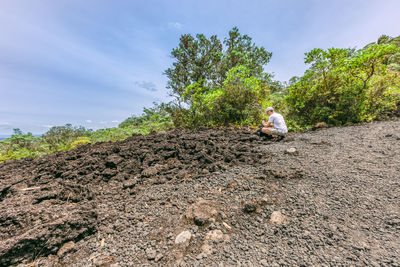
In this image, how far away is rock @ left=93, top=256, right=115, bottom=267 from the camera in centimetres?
149

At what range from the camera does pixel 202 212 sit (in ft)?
6.40

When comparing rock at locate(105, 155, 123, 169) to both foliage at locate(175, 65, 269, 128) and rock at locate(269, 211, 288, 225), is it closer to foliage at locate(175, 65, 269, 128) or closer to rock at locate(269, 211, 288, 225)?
rock at locate(269, 211, 288, 225)

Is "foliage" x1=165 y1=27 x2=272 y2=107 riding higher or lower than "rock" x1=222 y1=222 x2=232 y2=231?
higher

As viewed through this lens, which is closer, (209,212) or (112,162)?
(209,212)

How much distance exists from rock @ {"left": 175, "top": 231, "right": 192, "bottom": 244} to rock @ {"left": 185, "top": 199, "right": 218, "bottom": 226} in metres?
0.17

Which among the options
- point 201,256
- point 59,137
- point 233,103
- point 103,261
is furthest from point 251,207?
point 59,137

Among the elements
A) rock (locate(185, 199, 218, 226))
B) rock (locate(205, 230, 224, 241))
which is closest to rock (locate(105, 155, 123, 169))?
rock (locate(185, 199, 218, 226))

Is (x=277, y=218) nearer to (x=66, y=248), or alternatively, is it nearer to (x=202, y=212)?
(x=202, y=212)

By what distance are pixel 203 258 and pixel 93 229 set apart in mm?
1463

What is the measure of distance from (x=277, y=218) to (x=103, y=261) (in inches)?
76.8

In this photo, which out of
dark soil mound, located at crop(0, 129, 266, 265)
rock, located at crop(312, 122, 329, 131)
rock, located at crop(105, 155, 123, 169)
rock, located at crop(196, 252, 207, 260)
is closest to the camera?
rock, located at crop(196, 252, 207, 260)

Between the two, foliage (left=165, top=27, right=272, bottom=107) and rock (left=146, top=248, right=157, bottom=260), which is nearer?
rock (left=146, top=248, right=157, bottom=260)

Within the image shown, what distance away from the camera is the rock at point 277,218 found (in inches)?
69.7

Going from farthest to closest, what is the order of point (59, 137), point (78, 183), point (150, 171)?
1. point (59, 137)
2. point (150, 171)
3. point (78, 183)
